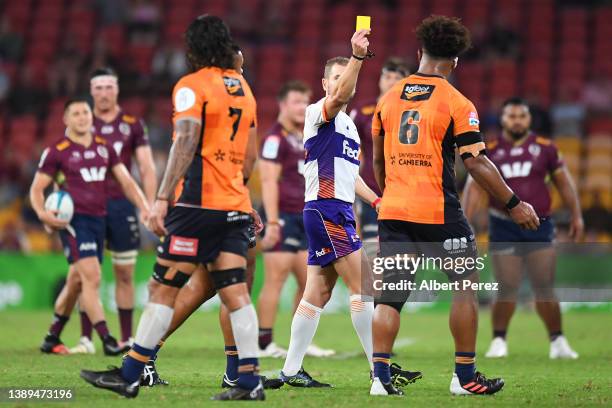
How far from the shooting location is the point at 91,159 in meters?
11.5

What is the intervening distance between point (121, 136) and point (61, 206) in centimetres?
131

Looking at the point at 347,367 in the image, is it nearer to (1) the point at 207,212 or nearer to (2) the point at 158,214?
(1) the point at 207,212

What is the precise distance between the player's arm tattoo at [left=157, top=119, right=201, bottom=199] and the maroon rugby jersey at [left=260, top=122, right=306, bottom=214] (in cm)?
501

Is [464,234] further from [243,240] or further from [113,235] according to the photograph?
→ [113,235]

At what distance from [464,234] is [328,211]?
1071 millimetres

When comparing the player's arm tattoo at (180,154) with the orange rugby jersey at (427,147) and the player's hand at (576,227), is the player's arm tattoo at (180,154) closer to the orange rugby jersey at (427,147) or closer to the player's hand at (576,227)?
the orange rugby jersey at (427,147)

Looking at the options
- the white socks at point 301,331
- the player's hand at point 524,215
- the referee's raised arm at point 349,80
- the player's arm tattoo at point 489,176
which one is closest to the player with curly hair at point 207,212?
the referee's raised arm at point 349,80

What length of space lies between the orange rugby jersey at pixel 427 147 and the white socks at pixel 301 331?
0.97 m

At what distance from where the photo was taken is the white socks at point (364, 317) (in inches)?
337

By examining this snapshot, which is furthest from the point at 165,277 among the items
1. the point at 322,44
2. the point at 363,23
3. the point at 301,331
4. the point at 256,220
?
the point at 322,44

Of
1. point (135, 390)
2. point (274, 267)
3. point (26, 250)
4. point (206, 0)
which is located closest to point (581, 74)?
point (206, 0)

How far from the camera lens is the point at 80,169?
11.5 meters

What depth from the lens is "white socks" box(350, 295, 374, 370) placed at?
8562mm

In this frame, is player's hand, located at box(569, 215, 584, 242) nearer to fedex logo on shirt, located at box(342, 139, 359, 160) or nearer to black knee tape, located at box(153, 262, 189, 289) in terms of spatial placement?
fedex logo on shirt, located at box(342, 139, 359, 160)
